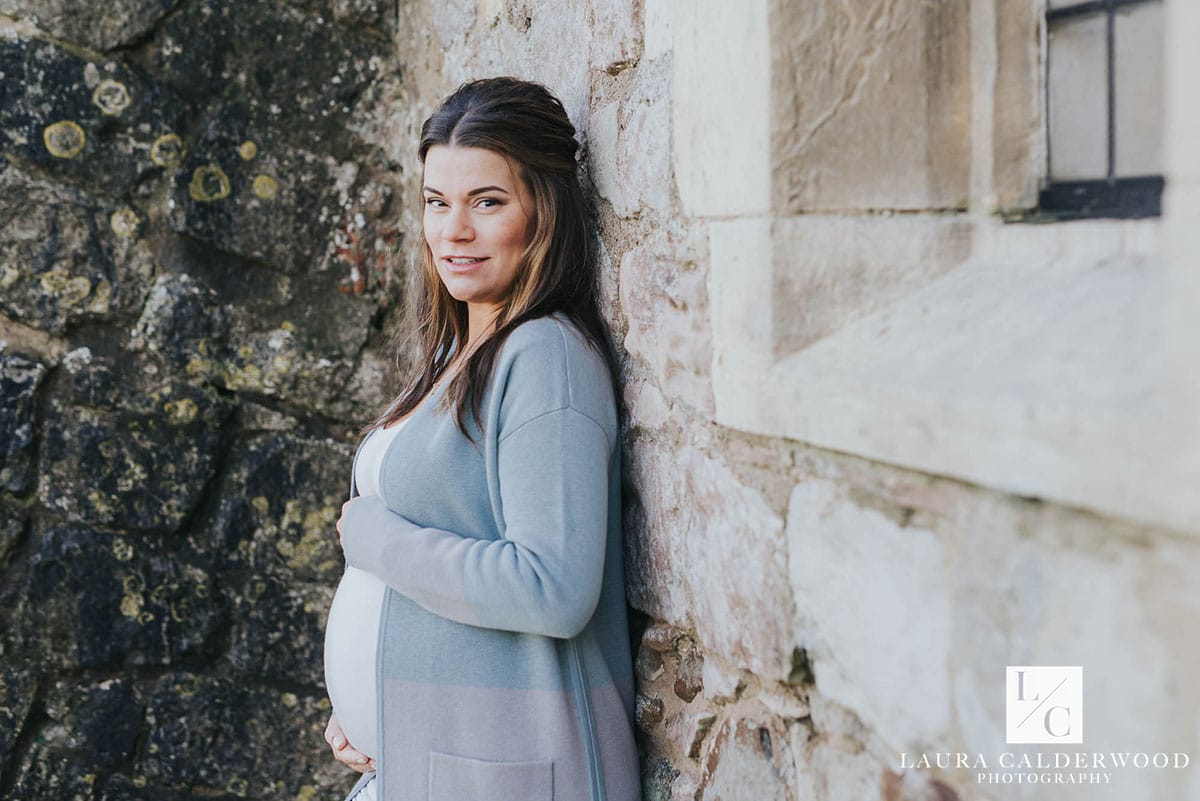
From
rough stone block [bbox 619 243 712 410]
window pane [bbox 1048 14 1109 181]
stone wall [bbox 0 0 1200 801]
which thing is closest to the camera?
stone wall [bbox 0 0 1200 801]

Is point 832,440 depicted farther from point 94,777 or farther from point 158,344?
point 94,777

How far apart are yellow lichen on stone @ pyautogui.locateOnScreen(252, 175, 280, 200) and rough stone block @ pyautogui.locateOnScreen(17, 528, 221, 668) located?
2.96 feet

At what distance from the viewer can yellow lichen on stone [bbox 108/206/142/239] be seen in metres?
2.61

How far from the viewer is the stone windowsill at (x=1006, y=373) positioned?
0.80 meters

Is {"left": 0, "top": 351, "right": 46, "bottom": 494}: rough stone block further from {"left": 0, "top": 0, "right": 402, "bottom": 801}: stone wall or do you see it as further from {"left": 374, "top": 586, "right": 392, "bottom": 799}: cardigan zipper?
{"left": 374, "top": 586, "right": 392, "bottom": 799}: cardigan zipper

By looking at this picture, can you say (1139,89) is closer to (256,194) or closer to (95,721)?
(256,194)

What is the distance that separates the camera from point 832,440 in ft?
3.76

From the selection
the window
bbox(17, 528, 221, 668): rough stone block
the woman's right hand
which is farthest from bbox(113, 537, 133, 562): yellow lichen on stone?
the window

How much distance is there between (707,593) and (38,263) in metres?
1.94

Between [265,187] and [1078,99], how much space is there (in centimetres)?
205

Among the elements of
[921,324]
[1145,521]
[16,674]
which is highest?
[921,324]

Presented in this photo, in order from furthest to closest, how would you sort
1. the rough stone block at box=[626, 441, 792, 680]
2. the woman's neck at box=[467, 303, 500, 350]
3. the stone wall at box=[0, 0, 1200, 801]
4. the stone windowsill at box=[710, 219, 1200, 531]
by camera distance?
the woman's neck at box=[467, 303, 500, 350] → the rough stone block at box=[626, 441, 792, 680] → the stone wall at box=[0, 0, 1200, 801] → the stone windowsill at box=[710, 219, 1200, 531]

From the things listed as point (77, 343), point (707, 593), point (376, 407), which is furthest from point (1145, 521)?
point (77, 343)

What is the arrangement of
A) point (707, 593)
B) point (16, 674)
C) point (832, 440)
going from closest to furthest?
1. point (832, 440)
2. point (707, 593)
3. point (16, 674)
